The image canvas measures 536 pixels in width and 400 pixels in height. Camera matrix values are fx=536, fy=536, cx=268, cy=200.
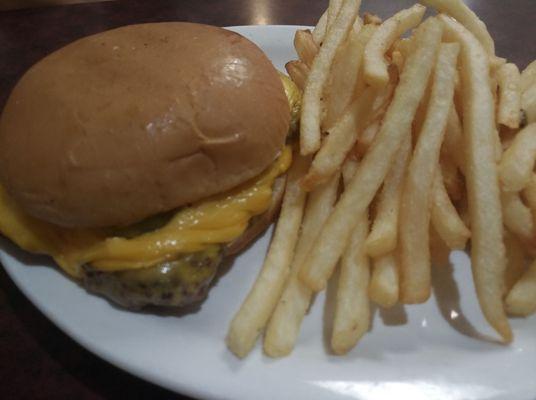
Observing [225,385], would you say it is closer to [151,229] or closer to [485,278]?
[151,229]

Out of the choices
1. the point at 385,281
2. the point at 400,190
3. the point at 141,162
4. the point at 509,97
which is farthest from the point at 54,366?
the point at 509,97

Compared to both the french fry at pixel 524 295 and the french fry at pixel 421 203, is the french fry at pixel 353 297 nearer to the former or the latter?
the french fry at pixel 421 203

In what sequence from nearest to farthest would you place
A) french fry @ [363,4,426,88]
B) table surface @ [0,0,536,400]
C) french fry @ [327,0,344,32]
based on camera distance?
french fry @ [363,4,426,88]
french fry @ [327,0,344,32]
table surface @ [0,0,536,400]

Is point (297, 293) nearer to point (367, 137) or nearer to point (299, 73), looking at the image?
point (367, 137)

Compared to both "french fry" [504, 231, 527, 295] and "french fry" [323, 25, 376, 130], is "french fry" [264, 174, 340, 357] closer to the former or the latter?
"french fry" [323, 25, 376, 130]

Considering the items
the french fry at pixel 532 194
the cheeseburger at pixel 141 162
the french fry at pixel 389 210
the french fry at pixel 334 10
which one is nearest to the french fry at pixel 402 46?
the french fry at pixel 334 10

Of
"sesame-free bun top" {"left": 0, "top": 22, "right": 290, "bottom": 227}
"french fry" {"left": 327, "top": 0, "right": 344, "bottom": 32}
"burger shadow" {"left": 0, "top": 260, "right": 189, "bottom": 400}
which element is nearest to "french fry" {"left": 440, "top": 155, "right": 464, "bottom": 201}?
"sesame-free bun top" {"left": 0, "top": 22, "right": 290, "bottom": 227}

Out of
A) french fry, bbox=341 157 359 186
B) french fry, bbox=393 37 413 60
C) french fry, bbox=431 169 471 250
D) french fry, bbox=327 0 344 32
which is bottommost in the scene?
french fry, bbox=341 157 359 186
